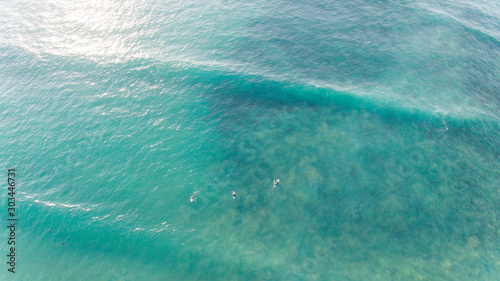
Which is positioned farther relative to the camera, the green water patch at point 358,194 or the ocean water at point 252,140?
the ocean water at point 252,140

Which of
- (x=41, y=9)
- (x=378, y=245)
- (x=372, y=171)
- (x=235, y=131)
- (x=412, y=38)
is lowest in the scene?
(x=378, y=245)

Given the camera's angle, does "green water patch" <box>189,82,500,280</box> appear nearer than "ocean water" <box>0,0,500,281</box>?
Yes

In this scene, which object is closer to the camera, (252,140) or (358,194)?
(358,194)

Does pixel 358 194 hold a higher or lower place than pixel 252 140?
lower

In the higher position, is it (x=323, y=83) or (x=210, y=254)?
(x=323, y=83)

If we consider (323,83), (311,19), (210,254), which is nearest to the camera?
(210,254)

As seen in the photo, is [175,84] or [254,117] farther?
[175,84]

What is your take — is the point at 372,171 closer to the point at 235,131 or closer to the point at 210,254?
the point at 235,131

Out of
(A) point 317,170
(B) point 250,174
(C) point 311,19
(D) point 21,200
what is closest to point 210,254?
(B) point 250,174
